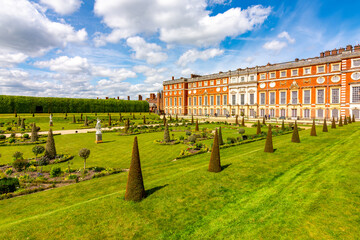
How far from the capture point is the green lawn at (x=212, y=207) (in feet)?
16.7

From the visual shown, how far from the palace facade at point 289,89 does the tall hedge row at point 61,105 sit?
2569 cm

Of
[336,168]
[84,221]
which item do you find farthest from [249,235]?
[336,168]

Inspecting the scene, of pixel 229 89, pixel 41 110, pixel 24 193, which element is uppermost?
pixel 229 89

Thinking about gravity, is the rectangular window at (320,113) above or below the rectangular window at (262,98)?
below

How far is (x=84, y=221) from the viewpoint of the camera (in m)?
5.57

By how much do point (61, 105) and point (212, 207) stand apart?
185 ft

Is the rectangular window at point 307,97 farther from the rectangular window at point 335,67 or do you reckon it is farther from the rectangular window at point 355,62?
the rectangular window at point 355,62

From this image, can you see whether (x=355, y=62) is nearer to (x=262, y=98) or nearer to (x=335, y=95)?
(x=335, y=95)

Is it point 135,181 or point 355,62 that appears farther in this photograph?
point 355,62

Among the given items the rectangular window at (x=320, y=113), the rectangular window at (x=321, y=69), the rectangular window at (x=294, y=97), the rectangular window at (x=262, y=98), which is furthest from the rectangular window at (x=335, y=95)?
the rectangular window at (x=262, y=98)

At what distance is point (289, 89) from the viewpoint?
4247cm

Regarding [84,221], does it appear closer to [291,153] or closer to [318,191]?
[318,191]

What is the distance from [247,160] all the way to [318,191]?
4035 millimetres

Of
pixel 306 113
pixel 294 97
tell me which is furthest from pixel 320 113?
pixel 294 97
